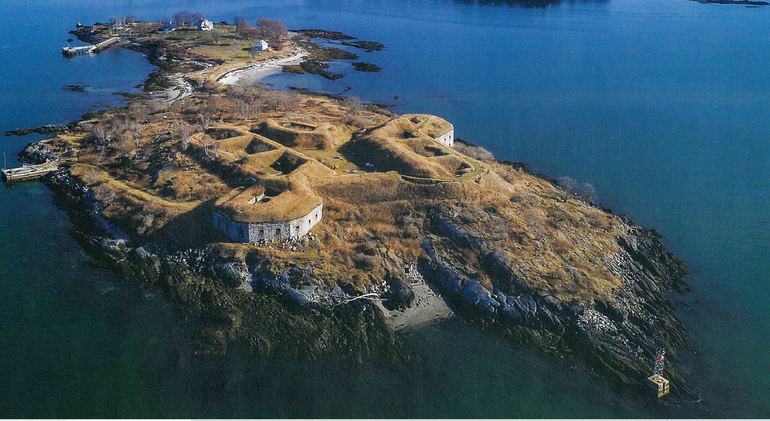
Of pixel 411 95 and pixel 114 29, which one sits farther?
pixel 114 29

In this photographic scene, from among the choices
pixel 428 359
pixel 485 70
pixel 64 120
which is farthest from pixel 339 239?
pixel 485 70

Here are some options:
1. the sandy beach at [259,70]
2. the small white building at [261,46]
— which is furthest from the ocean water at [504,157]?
the small white building at [261,46]

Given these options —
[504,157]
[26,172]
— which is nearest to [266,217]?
[26,172]

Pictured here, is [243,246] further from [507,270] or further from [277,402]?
[507,270]

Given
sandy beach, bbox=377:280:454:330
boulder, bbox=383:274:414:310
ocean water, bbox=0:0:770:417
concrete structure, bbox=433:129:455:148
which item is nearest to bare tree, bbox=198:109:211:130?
ocean water, bbox=0:0:770:417

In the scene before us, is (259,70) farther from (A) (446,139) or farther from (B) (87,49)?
(A) (446,139)

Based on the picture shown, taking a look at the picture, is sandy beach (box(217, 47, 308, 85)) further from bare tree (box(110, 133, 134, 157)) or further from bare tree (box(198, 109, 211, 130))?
bare tree (box(110, 133, 134, 157))
